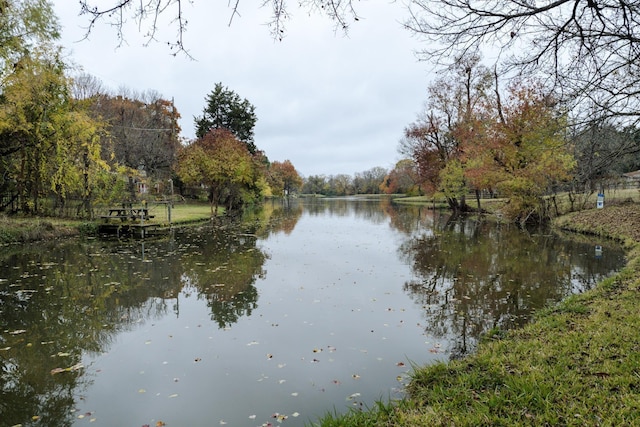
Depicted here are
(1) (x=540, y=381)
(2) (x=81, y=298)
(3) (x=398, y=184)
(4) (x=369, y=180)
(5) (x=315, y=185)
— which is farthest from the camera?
(5) (x=315, y=185)

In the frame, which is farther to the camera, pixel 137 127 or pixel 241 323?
pixel 137 127

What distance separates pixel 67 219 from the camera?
1784 centimetres

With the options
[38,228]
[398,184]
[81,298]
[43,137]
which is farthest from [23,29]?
[398,184]

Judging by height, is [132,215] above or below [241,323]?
above

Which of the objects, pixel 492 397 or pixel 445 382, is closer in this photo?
pixel 492 397

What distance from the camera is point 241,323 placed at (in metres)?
6.20

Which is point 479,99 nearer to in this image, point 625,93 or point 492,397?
point 625,93

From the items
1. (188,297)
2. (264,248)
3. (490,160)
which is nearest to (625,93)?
(188,297)

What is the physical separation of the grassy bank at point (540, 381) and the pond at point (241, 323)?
50 cm

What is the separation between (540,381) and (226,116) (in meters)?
50.0

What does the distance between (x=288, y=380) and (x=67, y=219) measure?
17.8 meters

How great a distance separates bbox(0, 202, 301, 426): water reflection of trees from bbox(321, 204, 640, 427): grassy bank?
319 centimetres

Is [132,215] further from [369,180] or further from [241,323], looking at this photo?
[369,180]

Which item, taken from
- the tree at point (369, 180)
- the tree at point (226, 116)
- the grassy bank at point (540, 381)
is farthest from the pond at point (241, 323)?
the tree at point (369, 180)
